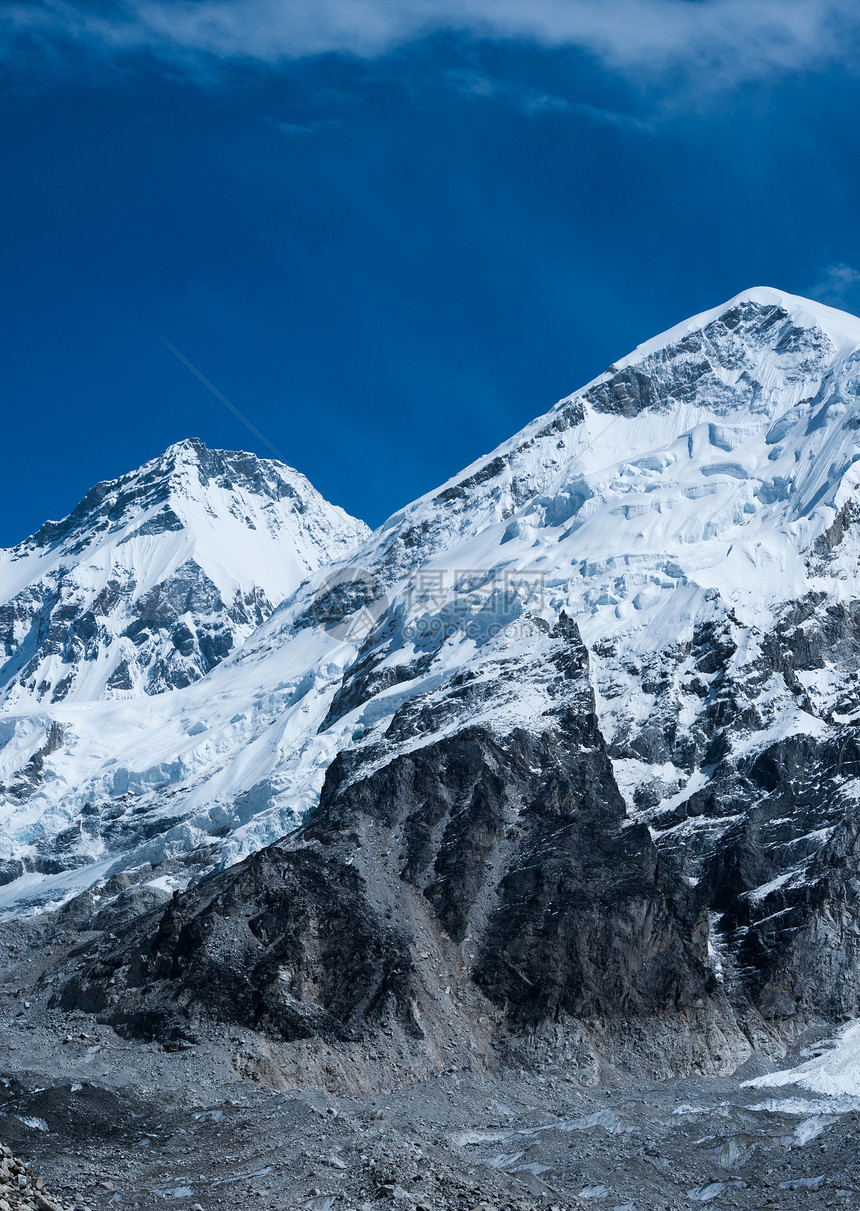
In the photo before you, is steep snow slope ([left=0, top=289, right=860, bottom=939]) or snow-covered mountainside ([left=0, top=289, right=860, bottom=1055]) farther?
steep snow slope ([left=0, top=289, right=860, bottom=939])

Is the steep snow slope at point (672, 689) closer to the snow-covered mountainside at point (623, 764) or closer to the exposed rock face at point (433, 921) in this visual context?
the snow-covered mountainside at point (623, 764)

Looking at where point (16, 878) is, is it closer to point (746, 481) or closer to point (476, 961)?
point (476, 961)

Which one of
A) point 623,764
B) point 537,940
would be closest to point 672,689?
point 623,764

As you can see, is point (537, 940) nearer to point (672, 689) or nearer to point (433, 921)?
point (433, 921)

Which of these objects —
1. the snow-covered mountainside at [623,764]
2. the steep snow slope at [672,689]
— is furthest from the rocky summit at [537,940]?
the steep snow slope at [672,689]

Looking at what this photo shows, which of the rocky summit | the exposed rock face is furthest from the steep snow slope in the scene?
the exposed rock face

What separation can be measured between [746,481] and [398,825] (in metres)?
107

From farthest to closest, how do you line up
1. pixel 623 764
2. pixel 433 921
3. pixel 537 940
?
pixel 623 764
pixel 433 921
pixel 537 940

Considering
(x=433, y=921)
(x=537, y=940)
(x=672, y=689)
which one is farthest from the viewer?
(x=672, y=689)

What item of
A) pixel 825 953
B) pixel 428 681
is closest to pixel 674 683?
pixel 428 681

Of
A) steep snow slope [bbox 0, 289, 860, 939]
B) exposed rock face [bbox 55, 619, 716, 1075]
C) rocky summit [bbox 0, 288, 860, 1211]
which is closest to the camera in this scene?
rocky summit [bbox 0, 288, 860, 1211]

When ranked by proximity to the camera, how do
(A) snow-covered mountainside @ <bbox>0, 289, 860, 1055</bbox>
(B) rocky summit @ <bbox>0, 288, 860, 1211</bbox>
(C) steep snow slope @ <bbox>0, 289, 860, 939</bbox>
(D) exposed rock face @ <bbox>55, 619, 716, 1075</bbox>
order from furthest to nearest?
(C) steep snow slope @ <bbox>0, 289, 860, 939</bbox> → (A) snow-covered mountainside @ <bbox>0, 289, 860, 1055</bbox> → (D) exposed rock face @ <bbox>55, 619, 716, 1075</bbox> → (B) rocky summit @ <bbox>0, 288, 860, 1211</bbox>

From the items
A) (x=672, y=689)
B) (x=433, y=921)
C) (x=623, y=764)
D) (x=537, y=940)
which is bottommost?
(x=537, y=940)

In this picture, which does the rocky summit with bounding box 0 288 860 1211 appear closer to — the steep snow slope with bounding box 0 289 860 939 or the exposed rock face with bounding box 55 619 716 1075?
the exposed rock face with bounding box 55 619 716 1075
